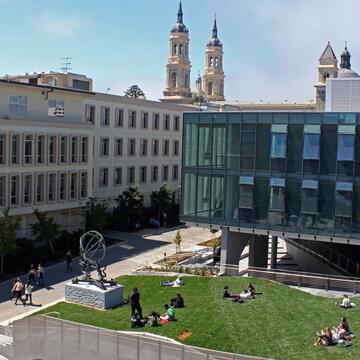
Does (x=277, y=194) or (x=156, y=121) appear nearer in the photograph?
(x=277, y=194)

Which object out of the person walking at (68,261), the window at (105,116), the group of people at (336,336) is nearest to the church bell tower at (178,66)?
the window at (105,116)

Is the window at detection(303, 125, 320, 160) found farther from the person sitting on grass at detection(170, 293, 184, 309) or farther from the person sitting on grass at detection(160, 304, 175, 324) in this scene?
the person sitting on grass at detection(160, 304, 175, 324)

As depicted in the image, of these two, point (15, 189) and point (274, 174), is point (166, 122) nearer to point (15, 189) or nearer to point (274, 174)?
point (15, 189)

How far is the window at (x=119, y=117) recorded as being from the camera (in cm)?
5585

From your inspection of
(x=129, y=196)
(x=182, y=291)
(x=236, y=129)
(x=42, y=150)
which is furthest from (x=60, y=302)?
(x=129, y=196)

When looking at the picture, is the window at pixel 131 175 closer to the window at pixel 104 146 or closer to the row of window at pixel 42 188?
the window at pixel 104 146

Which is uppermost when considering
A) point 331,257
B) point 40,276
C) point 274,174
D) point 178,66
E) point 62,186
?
point 178,66

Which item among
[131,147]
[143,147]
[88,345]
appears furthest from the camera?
[143,147]

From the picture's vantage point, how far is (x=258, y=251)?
127ft

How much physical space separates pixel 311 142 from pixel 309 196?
2850 mm

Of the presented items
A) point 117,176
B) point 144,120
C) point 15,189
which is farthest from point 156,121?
point 15,189

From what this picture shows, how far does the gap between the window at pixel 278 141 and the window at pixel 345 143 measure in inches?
116

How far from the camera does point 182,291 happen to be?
1216 inches

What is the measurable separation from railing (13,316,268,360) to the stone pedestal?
433 cm
